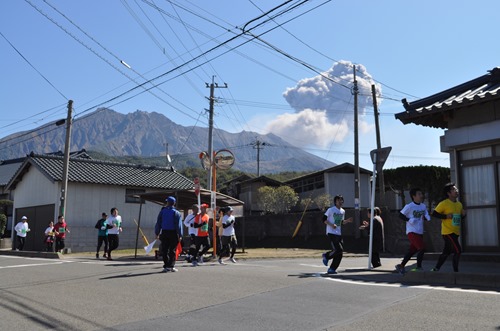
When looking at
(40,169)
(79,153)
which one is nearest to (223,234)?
(40,169)

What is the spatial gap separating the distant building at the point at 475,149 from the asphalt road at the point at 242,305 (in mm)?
3362

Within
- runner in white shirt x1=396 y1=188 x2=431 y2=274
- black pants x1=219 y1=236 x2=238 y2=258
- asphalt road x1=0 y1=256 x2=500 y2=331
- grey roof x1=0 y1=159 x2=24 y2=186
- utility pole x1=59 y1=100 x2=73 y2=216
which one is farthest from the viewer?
grey roof x1=0 y1=159 x2=24 y2=186

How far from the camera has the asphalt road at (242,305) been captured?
5617 mm

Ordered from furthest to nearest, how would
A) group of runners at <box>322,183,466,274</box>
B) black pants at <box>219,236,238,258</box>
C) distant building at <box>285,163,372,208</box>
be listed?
distant building at <box>285,163,372,208</box>, black pants at <box>219,236,238,258</box>, group of runners at <box>322,183,466,274</box>

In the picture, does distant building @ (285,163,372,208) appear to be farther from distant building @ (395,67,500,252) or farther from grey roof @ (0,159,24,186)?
distant building @ (395,67,500,252)

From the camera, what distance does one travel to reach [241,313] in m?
6.25

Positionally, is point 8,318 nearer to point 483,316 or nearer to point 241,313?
point 241,313

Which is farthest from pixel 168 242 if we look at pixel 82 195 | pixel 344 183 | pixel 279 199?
pixel 344 183

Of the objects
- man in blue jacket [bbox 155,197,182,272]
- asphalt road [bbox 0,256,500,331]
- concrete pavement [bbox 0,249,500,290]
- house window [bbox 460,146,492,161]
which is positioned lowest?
asphalt road [bbox 0,256,500,331]

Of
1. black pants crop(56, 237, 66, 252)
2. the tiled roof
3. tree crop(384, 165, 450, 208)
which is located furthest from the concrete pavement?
tree crop(384, 165, 450, 208)

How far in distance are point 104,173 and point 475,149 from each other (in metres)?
22.2

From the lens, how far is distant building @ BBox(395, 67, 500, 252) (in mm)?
10219

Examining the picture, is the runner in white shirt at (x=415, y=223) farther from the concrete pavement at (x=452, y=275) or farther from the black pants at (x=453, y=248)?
the black pants at (x=453, y=248)

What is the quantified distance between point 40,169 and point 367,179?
90.9 feet
